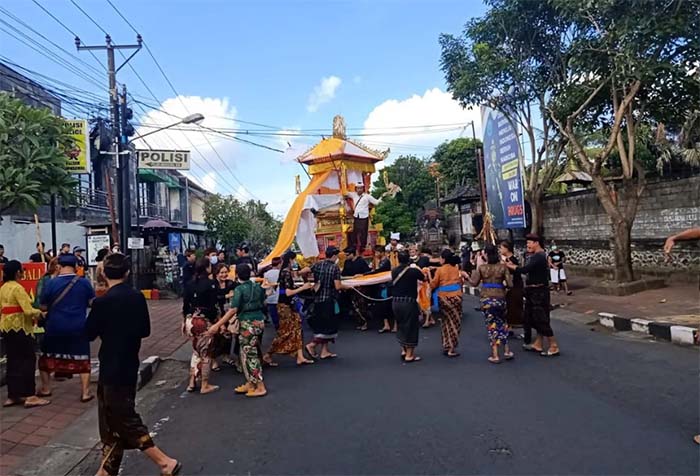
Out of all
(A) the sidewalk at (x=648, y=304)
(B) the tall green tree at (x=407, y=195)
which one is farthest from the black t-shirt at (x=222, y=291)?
(B) the tall green tree at (x=407, y=195)

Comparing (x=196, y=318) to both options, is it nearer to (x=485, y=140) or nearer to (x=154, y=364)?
(x=154, y=364)

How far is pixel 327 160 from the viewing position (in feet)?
41.7

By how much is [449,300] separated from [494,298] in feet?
2.37

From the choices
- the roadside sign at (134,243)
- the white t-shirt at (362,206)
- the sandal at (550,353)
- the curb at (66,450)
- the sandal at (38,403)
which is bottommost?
the curb at (66,450)

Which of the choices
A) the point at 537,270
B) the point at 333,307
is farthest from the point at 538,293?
the point at 333,307

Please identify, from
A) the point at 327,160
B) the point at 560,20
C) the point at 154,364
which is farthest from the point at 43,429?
the point at 560,20

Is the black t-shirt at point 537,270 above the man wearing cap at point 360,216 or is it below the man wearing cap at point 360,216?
below

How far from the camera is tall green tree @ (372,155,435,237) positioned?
36284 millimetres

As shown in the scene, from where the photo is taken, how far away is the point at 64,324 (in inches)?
239

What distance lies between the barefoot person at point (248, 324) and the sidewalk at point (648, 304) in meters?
6.84

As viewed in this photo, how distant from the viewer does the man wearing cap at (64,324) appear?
19.9ft

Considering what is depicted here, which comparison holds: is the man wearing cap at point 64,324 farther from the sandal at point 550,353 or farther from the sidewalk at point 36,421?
the sandal at point 550,353

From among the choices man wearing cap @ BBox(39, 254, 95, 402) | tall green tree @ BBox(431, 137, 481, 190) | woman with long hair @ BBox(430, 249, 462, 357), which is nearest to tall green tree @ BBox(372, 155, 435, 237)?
tall green tree @ BBox(431, 137, 481, 190)

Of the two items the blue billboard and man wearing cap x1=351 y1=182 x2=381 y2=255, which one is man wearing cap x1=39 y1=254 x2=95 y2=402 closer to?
man wearing cap x1=351 y1=182 x2=381 y2=255
